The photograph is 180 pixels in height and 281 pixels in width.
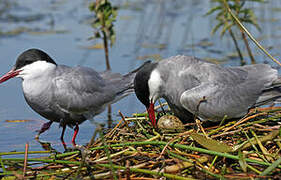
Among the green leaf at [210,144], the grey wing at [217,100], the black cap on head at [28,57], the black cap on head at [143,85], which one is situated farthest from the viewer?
the black cap on head at [28,57]

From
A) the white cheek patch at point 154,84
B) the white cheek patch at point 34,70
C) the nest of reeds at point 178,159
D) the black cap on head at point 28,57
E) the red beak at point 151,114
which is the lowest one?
the nest of reeds at point 178,159

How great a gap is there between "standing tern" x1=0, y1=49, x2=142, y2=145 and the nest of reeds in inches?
48.0

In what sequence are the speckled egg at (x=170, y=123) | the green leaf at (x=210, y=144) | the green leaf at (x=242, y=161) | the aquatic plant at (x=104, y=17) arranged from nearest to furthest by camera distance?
1. the green leaf at (x=242, y=161)
2. the green leaf at (x=210, y=144)
3. the speckled egg at (x=170, y=123)
4. the aquatic plant at (x=104, y=17)

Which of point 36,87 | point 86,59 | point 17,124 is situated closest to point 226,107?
point 36,87

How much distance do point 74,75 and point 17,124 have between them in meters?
1.10

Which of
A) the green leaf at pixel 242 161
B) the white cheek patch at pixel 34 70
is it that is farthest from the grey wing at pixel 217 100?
the white cheek patch at pixel 34 70

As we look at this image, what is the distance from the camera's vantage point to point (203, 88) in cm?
490

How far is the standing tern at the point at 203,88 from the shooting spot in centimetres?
489

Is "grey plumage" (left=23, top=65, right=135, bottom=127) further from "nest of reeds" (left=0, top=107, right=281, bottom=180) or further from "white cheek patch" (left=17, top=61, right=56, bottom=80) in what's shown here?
"nest of reeds" (left=0, top=107, right=281, bottom=180)

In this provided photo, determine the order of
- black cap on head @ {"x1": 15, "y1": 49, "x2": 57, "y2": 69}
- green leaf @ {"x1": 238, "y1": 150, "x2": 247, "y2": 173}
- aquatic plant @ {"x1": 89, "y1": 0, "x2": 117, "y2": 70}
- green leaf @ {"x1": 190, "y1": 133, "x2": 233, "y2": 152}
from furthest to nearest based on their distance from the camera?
aquatic plant @ {"x1": 89, "y1": 0, "x2": 117, "y2": 70} → black cap on head @ {"x1": 15, "y1": 49, "x2": 57, "y2": 69} → green leaf @ {"x1": 190, "y1": 133, "x2": 233, "y2": 152} → green leaf @ {"x1": 238, "y1": 150, "x2": 247, "y2": 173}

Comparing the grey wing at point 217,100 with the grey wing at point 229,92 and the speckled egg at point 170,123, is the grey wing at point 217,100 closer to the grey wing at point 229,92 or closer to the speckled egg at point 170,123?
the grey wing at point 229,92

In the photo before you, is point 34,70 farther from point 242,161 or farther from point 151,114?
point 242,161

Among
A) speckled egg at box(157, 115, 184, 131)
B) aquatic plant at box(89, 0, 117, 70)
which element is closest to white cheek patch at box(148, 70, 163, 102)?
speckled egg at box(157, 115, 184, 131)

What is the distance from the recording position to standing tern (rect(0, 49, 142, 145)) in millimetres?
5531
